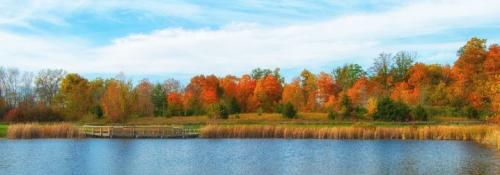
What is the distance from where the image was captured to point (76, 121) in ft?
234

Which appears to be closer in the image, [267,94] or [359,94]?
[359,94]

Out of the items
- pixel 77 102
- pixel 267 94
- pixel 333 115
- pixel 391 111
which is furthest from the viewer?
pixel 267 94

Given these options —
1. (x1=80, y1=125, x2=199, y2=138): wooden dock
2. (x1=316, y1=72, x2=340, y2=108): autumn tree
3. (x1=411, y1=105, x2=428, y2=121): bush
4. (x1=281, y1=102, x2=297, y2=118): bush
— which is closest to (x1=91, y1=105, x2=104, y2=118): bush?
(x1=80, y1=125, x2=199, y2=138): wooden dock

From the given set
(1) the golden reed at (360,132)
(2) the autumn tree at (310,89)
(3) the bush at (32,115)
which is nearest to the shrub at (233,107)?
(2) the autumn tree at (310,89)

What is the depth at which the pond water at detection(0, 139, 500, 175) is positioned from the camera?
2712 centimetres

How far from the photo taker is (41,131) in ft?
165

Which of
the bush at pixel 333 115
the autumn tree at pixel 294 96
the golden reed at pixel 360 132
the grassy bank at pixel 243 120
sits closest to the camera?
the golden reed at pixel 360 132

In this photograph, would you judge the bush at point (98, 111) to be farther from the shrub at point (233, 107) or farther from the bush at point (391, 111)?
the bush at point (391, 111)

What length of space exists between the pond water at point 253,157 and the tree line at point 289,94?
953 inches

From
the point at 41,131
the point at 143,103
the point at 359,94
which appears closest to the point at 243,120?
the point at 143,103

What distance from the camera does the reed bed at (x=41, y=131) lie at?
49094mm

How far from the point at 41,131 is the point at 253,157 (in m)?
24.9

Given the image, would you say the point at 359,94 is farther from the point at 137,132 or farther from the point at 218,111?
the point at 137,132

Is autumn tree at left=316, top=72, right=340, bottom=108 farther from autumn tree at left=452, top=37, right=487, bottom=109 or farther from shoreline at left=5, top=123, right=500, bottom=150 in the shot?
shoreline at left=5, top=123, right=500, bottom=150
